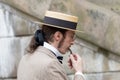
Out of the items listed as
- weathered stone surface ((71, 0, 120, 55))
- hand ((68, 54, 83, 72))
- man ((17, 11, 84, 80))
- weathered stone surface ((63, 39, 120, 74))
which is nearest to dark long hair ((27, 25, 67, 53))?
man ((17, 11, 84, 80))

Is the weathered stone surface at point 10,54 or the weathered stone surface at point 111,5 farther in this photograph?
the weathered stone surface at point 10,54

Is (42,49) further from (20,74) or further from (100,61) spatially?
(100,61)

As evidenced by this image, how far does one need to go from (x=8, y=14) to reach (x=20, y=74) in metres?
2.18

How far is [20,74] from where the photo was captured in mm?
2430

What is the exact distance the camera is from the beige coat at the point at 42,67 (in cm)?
222

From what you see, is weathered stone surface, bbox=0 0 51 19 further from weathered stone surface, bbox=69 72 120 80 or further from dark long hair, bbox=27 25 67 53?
dark long hair, bbox=27 25 67 53

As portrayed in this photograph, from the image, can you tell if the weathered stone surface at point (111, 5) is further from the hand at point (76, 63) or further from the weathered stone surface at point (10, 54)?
the hand at point (76, 63)

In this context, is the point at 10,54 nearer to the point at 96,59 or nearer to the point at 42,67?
the point at 96,59

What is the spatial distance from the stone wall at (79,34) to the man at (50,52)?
4.88 feet

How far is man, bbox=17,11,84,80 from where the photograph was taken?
2.24 metres

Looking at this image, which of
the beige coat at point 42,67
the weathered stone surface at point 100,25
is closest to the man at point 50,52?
the beige coat at point 42,67

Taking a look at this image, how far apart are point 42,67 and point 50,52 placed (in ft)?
0.55

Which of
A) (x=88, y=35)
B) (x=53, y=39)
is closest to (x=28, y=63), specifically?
(x=53, y=39)

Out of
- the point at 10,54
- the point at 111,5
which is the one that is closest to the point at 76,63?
the point at 111,5
